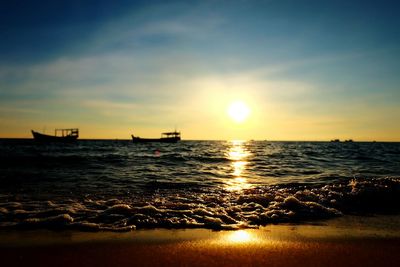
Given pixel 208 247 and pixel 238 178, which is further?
pixel 238 178

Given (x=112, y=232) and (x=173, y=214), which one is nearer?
(x=112, y=232)

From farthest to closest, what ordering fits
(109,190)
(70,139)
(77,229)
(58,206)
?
(70,139), (109,190), (58,206), (77,229)

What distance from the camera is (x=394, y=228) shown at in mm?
5945

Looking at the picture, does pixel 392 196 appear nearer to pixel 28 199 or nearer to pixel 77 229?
pixel 77 229

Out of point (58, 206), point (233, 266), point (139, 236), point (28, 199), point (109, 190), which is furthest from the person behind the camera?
point (109, 190)

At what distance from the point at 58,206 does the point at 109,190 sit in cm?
304

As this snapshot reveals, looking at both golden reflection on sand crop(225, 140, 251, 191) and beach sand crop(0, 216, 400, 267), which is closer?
beach sand crop(0, 216, 400, 267)

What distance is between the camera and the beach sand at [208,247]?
13.2 ft

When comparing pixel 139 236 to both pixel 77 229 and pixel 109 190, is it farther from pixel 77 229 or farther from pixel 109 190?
pixel 109 190

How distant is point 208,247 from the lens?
4.62 m

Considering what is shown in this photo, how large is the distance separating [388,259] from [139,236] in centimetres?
406

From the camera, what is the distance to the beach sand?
4.04 meters

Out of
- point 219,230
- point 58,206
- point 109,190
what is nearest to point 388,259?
point 219,230

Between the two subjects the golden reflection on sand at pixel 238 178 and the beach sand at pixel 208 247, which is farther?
the golden reflection on sand at pixel 238 178
